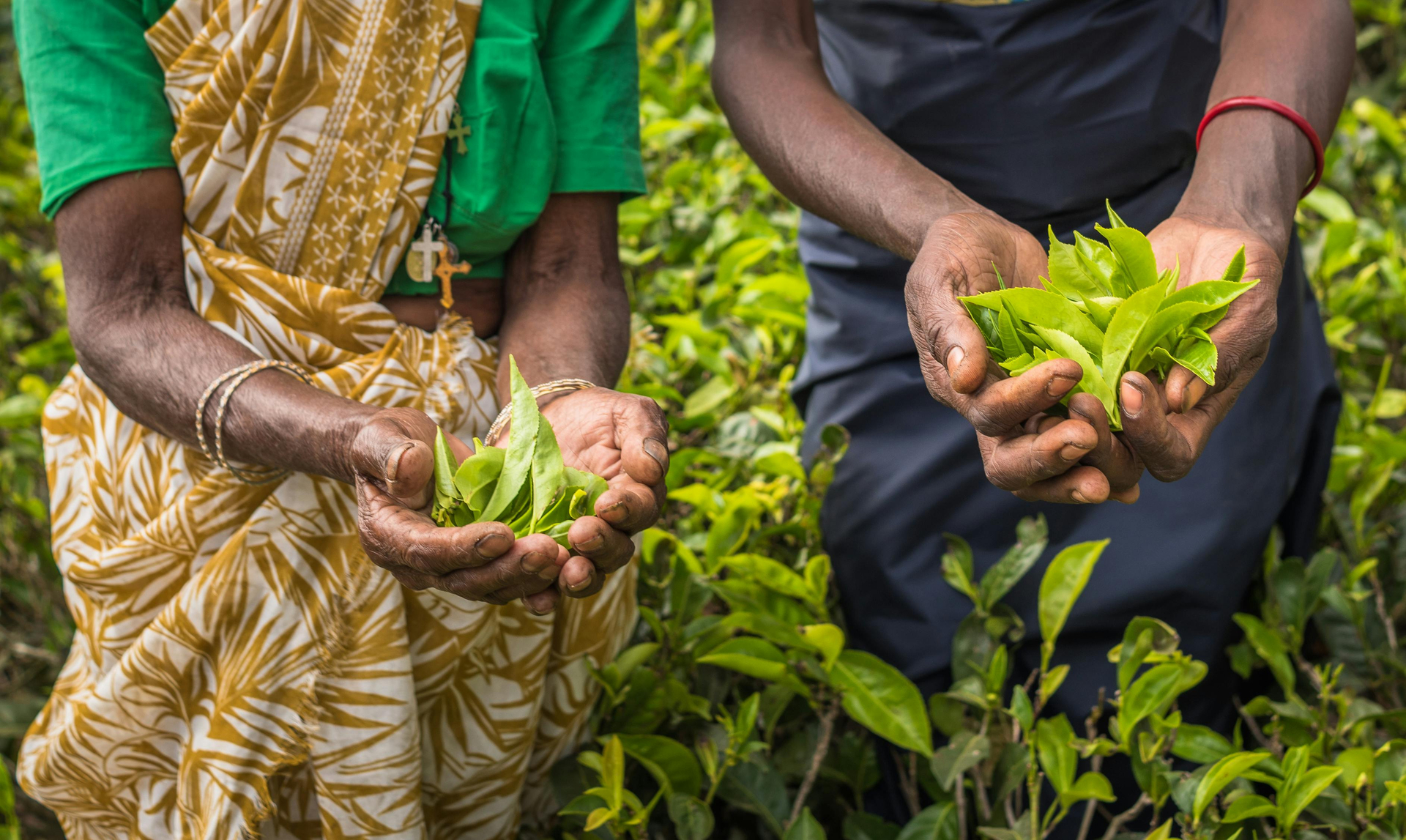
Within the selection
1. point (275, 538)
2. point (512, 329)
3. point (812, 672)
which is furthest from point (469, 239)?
point (812, 672)

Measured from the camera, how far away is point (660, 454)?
107cm

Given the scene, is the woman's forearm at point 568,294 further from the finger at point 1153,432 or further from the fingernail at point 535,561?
the finger at point 1153,432

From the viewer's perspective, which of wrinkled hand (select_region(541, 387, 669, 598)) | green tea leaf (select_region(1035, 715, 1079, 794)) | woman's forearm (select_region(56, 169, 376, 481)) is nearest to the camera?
wrinkled hand (select_region(541, 387, 669, 598))

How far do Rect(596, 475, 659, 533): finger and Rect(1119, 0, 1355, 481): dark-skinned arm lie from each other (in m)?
0.43

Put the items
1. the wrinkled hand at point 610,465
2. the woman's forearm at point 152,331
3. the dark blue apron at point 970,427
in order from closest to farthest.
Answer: the wrinkled hand at point 610,465 → the woman's forearm at point 152,331 → the dark blue apron at point 970,427

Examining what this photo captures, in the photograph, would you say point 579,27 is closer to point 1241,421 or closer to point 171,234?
point 171,234

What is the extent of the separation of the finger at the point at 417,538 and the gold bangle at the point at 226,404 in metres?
0.21

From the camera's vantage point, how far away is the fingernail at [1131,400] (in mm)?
912

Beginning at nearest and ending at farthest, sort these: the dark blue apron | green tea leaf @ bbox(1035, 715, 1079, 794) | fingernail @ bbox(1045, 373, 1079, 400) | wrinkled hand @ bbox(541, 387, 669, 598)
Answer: fingernail @ bbox(1045, 373, 1079, 400) < wrinkled hand @ bbox(541, 387, 669, 598) < green tea leaf @ bbox(1035, 715, 1079, 794) < the dark blue apron

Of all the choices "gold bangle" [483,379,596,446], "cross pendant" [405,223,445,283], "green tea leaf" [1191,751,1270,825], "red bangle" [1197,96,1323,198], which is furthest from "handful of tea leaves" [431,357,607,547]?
"red bangle" [1197,96,1323,198]

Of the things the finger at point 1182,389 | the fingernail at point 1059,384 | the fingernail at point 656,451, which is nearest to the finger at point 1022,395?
the fingernail at point 1059,384

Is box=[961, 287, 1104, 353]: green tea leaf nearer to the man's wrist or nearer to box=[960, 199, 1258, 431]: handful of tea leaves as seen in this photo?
box=[960, 199, 1258, 431]: handful of tea leaves

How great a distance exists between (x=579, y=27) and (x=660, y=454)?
618 mm

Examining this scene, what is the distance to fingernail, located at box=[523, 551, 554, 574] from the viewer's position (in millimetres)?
961
